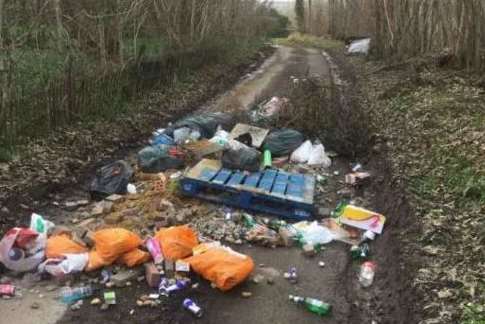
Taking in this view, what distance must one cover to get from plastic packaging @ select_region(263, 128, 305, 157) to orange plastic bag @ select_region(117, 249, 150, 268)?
12.5ft

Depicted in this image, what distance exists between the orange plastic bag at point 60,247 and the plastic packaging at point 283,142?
13.0ft

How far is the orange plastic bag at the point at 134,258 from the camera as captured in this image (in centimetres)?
487

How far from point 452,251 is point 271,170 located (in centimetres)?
301

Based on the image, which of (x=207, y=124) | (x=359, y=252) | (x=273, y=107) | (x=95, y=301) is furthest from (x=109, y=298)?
(x=273, y=107)

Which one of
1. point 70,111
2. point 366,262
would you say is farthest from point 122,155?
point 366,262

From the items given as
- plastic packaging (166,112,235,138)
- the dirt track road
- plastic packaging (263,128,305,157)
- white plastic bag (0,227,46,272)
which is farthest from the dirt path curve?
plastic packaging (166,112,235,138)

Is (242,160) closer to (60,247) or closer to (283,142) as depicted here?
(283,142)

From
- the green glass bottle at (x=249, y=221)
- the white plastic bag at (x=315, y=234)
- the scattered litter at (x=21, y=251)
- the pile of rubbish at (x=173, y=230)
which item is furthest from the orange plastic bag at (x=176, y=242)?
the white plastic bag at (x=315, y=234)

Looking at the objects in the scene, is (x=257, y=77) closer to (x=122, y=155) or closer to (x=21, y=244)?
(x=122, y=155)

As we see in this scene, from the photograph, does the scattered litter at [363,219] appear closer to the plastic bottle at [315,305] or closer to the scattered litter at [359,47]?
the plastic bottle at [315,305]

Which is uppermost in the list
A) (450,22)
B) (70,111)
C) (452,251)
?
(450,22)

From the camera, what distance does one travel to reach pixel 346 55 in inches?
1007

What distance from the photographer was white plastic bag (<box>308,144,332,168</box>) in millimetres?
8266

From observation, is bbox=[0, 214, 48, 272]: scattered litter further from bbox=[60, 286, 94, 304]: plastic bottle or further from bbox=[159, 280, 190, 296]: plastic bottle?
bbox=[159, 280, 190, 296]: plastic bottle
